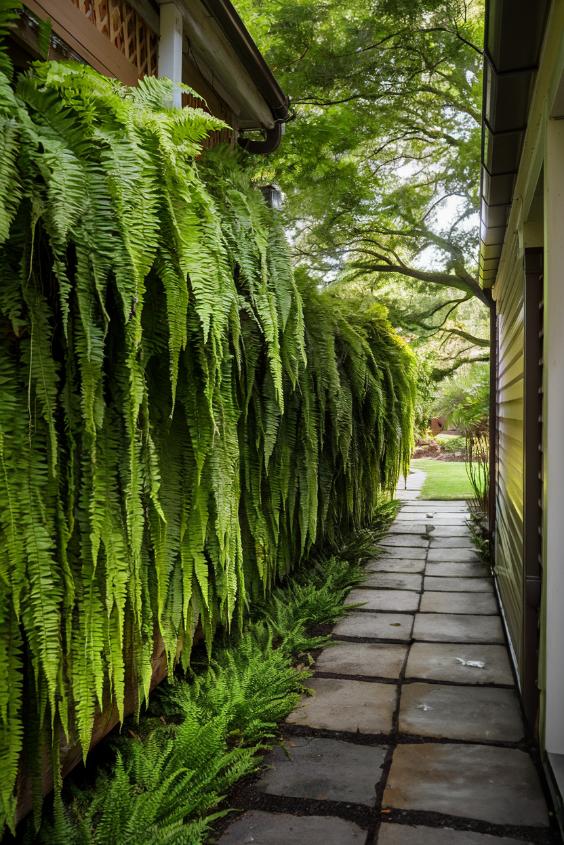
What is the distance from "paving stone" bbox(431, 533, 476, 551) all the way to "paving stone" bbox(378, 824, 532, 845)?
116 inches

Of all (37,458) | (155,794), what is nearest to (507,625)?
(155,794)

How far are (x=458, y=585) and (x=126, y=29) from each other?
2.90 m

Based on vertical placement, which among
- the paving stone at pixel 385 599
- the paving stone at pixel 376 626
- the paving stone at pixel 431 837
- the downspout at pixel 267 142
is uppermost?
the downspout at pixel 267 142

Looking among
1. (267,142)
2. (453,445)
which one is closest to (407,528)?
(267,142)

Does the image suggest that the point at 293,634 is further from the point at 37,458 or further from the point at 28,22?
the point at 28,22

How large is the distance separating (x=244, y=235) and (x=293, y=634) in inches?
60.1

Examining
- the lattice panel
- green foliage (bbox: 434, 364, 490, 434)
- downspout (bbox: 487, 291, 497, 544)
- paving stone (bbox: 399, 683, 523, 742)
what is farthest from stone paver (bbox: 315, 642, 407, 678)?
green foliage (bbox: 434, 364, 490, 434)

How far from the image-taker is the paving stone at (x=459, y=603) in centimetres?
301

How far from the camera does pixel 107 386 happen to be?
4.42 ft

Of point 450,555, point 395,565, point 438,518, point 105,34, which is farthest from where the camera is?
point 438,518

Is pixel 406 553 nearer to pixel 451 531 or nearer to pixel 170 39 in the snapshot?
pixel 451 531

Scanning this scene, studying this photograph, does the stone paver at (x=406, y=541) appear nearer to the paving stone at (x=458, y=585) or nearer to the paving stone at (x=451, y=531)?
the paving stone at (x=451, y=531)

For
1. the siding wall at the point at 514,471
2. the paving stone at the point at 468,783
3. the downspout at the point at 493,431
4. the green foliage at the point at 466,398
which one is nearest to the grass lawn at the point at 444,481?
the green foliage at the point at 466,398

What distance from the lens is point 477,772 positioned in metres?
1.65
